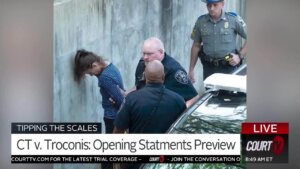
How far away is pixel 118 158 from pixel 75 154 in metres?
0.35

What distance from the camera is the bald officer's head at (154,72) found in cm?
443

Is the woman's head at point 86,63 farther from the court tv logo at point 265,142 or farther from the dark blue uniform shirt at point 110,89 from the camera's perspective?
the court tv logo at point 265,142

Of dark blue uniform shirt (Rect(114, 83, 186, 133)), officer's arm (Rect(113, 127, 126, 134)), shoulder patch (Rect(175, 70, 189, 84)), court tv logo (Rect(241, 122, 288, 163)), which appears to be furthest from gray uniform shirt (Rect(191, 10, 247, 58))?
officer's arm (Rect(113, 127, 126, 134))

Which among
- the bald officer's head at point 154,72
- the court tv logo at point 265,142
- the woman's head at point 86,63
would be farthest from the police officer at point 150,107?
the court tv logo at point 265,142

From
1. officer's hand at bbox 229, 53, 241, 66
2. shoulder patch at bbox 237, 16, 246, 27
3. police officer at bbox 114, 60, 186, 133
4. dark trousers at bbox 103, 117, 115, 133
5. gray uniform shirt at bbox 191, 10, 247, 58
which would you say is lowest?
dark trousers at bbox 103, 117, 115, 133

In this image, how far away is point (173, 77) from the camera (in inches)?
175

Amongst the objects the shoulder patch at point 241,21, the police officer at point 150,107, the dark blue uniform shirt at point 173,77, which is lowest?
the police officer at point 150,107

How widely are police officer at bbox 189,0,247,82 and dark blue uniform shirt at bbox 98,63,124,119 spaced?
599 mm

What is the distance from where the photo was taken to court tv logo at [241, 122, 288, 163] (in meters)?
4.44

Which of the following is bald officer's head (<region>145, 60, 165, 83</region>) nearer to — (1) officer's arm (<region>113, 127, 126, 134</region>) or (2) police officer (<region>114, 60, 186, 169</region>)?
(2) police officer (<region>114, 60, 186, 169</region>)

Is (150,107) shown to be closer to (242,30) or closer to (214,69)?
(214,69)

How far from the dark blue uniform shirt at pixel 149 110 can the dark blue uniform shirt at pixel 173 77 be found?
5cm

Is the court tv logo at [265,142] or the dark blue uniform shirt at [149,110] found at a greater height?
the dark blue uniform shirt at [149,110]

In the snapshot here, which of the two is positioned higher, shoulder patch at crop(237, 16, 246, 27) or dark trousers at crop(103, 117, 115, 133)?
shoulder patch at crop(237, 16, 246, 27)
